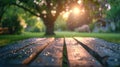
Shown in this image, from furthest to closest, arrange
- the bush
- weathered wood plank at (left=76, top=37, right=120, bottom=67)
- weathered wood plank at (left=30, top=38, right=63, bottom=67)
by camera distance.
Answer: the bush
weathered wood plank at (left=76, top=37, right=120, bottom=67)
weathered wood plank at (left=30, top=38, right=63, bottom=67)

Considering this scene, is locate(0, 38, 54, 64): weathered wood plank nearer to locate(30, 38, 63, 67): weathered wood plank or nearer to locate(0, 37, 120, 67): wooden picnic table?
locate(0, 37, 120, 67): wooden picnic table

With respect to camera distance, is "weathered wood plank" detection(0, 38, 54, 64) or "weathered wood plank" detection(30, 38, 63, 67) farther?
"weathered wood plank" detection(0, 38, 54, 64)

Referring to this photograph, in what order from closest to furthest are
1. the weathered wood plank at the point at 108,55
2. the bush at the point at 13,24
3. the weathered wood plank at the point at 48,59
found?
1. the weathered wood plank at the point at 48,59
2. the weathered wood plank at the point at 108,55
3. the bush at the point at 13,24

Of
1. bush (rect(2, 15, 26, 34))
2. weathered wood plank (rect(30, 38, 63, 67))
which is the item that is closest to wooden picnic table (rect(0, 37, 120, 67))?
weathered wood plank (rect(30, 38, 63, 67))

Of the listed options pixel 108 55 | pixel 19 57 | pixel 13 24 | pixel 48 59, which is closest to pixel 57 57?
pixel 48 59

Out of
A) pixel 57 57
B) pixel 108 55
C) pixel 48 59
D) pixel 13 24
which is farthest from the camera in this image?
pixel 13 24

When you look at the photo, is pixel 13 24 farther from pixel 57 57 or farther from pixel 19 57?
pixel 57 57

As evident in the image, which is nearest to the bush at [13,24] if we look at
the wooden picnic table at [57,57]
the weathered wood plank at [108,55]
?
the weathered wood plank at [108,55]

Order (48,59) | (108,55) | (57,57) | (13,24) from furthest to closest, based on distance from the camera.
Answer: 1. (13,24)
2. (108,55)
3. (57,57)
4. (48,59)

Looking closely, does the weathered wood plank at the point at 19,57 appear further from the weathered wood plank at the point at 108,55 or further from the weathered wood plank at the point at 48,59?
the weathered wood plank at the point at 108,55

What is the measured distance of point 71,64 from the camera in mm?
2643

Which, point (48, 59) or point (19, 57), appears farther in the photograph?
point (19, 57)

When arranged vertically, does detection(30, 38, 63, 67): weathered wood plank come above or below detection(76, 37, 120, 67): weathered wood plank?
above

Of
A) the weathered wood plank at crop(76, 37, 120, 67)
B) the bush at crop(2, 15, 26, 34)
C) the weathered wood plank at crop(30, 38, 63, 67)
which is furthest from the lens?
the bush at crop(2, 15, 26, 34)
